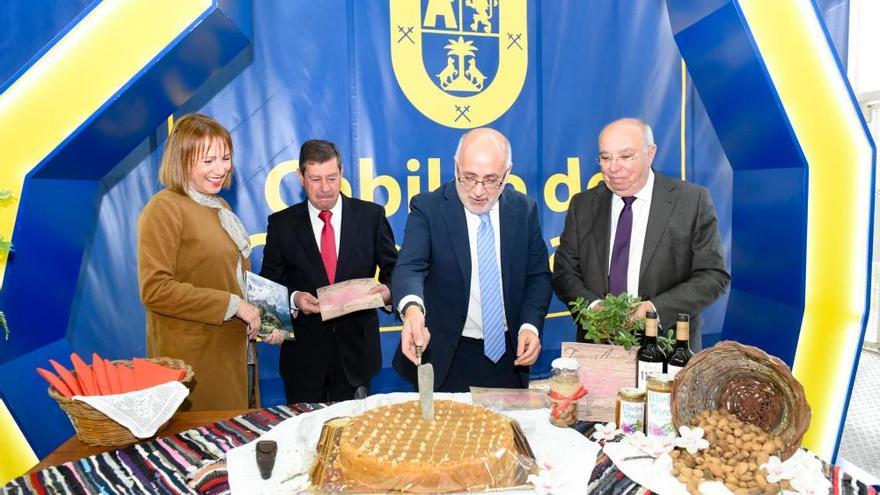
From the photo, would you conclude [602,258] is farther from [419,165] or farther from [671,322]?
[419,165]

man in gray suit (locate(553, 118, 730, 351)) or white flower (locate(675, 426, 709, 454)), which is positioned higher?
man in gray suit (locate(553, 118, 730, 351))

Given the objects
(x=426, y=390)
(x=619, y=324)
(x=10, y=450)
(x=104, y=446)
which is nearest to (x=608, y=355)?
(x=619, y=324)

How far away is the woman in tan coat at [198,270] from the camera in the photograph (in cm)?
238

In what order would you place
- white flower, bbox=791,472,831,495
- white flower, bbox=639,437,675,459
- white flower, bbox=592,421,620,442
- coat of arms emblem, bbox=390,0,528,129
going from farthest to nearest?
coat of arms emblem, bbox=390,0,528,129, white flower, bbox=592,421,620,442, white flower, bbox=639,437,675,459, white flower, bbox=791,472,831,495

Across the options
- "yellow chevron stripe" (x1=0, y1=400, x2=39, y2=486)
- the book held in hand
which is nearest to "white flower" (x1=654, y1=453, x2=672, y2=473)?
the book held in hand

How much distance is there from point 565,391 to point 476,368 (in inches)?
29.6

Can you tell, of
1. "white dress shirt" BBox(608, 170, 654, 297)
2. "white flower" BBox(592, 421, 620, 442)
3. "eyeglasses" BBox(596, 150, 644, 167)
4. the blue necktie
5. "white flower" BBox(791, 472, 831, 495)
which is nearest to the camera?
"white flower" BBox(791, 472, 831, 495)

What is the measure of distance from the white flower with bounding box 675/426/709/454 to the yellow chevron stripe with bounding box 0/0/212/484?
242 cm

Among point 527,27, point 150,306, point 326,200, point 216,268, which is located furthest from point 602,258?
point 527,27

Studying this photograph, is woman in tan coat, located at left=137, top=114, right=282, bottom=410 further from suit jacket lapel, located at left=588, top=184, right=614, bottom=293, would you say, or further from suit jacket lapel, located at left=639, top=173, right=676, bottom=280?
suit jacket lapel, located at left=639, top=173, right=676, bottom=280

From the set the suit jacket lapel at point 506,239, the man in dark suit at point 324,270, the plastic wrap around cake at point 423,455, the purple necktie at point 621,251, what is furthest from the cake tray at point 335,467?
the man in dark suit at point 324,270

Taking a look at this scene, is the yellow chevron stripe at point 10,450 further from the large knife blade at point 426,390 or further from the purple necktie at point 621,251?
the purple necktie at point 621,251

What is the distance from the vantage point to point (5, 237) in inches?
96.6

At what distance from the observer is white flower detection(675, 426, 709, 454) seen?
53.3 inches
